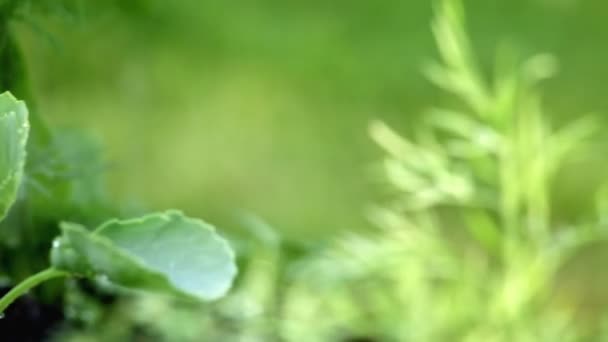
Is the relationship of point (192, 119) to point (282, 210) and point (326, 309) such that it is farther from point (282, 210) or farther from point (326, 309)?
point (326, 309)

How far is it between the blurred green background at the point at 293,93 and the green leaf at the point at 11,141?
450 mm

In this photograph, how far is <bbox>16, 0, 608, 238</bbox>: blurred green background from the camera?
0.70 meters

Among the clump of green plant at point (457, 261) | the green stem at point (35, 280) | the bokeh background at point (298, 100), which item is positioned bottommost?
the green stem at point (35, 280)

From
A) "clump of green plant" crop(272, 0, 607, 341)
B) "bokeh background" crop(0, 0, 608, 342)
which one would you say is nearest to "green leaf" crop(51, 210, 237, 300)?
"clump of green plant" crop(272, 0, 607, 341)

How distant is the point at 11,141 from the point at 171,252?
5 cm

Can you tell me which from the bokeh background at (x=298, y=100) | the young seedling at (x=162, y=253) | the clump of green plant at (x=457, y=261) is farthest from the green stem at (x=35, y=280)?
the bokeh background at (x=298, y=100)

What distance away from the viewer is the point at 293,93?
2.47 feet

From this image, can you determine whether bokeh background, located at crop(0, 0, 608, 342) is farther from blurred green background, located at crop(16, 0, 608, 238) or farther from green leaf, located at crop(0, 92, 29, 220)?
green leaf, located at crop(0, 92, 29, 220)

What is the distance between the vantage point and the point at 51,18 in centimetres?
37

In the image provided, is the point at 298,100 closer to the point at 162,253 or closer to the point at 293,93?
the point at 293,93

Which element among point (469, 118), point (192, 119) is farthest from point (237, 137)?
point (469, 118)

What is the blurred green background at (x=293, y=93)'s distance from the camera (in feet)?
2.30

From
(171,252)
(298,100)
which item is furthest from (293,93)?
(171,252)

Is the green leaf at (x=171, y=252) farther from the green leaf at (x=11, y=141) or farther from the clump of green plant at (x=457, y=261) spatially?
the clump of green plant at (x=457, y=261)
